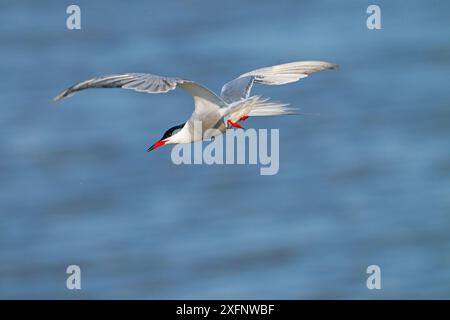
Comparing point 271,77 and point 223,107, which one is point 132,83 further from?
point 271,77

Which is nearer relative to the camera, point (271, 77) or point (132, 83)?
point (132, 83)

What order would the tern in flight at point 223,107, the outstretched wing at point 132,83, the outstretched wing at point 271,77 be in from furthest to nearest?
the outstretched wing at point 271,77, the tern in flight at point 223,107, the outstretched wing at point 132,83

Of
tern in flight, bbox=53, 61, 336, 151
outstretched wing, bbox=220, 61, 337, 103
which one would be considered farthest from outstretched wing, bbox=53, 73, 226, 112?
outstretched wing, bbox=220, 61, 337, 103

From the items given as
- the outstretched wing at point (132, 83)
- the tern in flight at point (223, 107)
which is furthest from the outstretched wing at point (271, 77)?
the outstretched wing at point (132, 83)

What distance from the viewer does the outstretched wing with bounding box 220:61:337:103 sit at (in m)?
4.89

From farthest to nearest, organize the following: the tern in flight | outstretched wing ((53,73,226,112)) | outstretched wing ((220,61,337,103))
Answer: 1. outstretched wing ((220,61,337,103))
2. the tern in flight
3. outstretched wing ((53,73,226,112))

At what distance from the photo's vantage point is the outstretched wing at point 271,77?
16.0 ft

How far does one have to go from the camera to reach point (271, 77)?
16.8ft

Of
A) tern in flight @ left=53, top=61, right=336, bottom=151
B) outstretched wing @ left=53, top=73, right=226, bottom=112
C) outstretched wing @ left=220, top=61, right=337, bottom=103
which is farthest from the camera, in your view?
outstretched wing @ left=220, top=61, right=337, bottom=103

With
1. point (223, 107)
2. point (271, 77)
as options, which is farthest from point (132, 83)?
point (271, 77)

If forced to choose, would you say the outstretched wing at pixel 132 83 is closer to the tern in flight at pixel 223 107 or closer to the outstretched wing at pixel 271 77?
the tern in flight at pixel 223 107

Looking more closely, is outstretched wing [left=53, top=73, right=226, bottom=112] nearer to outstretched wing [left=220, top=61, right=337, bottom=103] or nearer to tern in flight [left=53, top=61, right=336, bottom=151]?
tern in flight [left=53, top=61, right=336, bottom=151]

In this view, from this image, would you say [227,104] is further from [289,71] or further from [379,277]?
[379,277]

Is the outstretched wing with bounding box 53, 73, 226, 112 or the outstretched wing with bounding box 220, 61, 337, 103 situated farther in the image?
the outstretched wing with bounding box 220, 61, 337, 103
